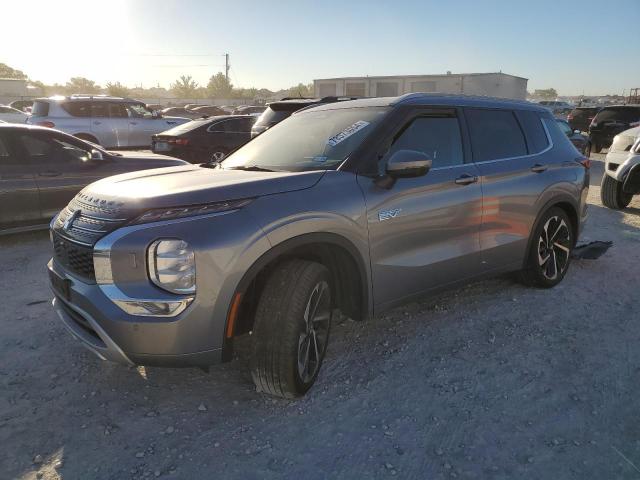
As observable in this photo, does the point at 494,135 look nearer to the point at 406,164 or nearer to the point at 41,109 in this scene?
the point at 406,164

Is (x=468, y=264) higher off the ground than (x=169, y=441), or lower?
higher

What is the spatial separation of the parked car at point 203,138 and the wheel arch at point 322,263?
9.14 m

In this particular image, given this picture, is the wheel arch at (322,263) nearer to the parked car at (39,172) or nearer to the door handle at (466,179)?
the door handle at (466,179)

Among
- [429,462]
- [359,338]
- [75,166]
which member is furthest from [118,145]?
[429,462]

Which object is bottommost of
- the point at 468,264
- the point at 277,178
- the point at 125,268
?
the point at 468,264

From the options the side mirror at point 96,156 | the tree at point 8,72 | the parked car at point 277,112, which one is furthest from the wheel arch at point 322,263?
the tree at point 8,72

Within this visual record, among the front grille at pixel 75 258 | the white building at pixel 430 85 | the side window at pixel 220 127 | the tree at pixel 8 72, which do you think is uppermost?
the tree at pixel 8 72

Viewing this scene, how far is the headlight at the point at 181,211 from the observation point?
7.97 feet

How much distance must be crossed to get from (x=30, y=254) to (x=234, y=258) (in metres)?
4.51

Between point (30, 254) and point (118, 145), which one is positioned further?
→ point (118, 145)

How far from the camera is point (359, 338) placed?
3.67m

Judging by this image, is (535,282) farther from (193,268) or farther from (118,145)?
(118,145)

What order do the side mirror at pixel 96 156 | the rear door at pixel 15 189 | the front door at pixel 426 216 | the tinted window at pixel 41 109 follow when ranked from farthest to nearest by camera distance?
the tinted window at pixel 41 109, the side mirror at pixel 96 156, the rear door at pixel 15 189, the front door at pixel 426 216

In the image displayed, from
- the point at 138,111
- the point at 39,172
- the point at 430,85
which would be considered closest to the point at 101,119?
the point at 138,111
